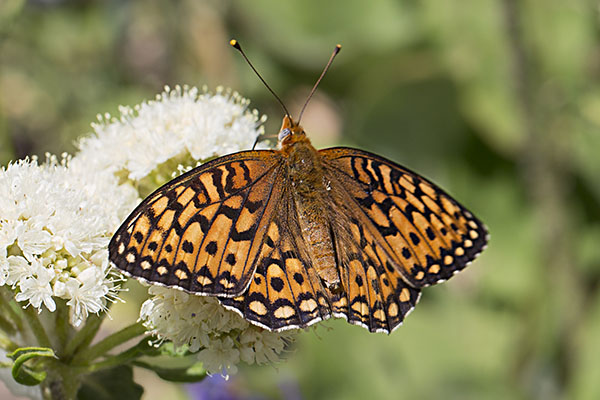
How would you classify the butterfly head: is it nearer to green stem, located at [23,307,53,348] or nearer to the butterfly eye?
the butterfly eye

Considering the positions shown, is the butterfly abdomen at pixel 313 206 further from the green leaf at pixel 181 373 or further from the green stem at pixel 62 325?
the green stem at pixel 62 325

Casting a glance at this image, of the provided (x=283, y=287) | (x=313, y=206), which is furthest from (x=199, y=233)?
(x=313, y=206)

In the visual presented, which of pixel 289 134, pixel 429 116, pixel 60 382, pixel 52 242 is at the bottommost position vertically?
pixel 60 382

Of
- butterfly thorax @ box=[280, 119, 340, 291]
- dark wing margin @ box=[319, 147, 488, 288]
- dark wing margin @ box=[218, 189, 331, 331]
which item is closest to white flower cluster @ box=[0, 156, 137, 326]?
dark wing margin @ box=[218, 189, 331, 331]

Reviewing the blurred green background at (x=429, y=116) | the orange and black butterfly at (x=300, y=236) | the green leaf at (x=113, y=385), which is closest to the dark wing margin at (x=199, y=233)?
the orange and black butterfly at (x=300, y=236)

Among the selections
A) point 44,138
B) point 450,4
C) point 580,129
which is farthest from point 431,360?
point 44,138

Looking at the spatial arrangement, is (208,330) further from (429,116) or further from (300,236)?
(429,116)

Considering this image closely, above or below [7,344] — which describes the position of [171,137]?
above

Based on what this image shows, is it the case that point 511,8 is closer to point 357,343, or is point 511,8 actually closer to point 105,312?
point 357,343
